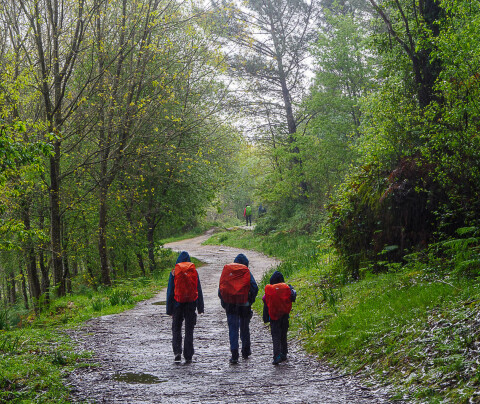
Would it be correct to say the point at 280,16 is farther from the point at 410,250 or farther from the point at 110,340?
the point at 110,340

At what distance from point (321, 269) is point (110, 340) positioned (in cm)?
573

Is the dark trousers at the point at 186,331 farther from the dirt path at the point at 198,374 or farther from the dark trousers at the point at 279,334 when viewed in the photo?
the dark trousers at the point at 279,334

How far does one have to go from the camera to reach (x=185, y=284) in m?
6.69

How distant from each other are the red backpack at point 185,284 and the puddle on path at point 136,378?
1226mm

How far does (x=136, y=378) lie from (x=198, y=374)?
0.81 m

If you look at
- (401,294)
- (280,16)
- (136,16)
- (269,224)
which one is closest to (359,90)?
(280,16)

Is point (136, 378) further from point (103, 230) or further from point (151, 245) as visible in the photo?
point (151, 245)

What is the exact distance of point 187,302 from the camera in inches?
267

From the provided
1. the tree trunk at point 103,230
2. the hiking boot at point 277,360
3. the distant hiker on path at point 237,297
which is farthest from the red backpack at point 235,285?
the tree trunk at point 103,230

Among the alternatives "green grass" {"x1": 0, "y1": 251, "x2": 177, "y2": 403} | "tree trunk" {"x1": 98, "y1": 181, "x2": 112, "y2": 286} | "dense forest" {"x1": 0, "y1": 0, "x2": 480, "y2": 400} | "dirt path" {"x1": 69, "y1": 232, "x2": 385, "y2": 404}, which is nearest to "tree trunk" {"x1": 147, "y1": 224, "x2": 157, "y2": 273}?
"dense forest" {"x1": 0, "y1": 0, "x2": 480, "y2": 400}

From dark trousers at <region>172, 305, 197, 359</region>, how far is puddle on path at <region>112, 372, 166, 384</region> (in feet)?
2.74

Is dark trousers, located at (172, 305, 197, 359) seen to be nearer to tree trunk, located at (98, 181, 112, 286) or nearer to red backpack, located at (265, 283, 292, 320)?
red backpack, located at (265, 283, 292, 320)

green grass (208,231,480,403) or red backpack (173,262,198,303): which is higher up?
red backpack (173,262,198,303)

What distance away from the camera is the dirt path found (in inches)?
189
